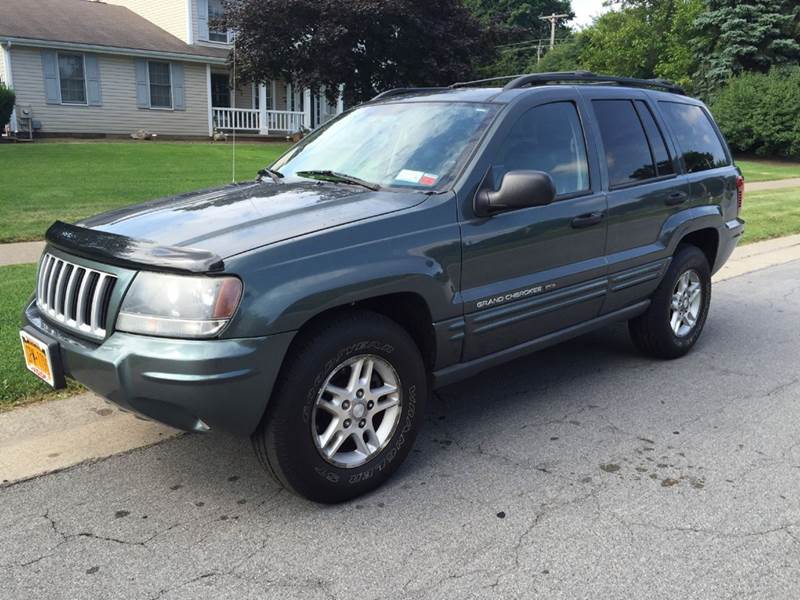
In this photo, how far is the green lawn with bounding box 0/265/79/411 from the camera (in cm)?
432

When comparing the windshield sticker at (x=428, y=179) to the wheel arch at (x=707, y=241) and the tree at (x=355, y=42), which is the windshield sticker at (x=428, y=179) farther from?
the tree at (x=355, y=42)

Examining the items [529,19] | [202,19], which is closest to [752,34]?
[202,19]

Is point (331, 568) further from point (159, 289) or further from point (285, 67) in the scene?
point (285, 67)

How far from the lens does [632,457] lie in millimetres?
3875

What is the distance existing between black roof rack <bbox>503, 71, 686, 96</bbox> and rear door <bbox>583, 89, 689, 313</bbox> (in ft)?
0.49

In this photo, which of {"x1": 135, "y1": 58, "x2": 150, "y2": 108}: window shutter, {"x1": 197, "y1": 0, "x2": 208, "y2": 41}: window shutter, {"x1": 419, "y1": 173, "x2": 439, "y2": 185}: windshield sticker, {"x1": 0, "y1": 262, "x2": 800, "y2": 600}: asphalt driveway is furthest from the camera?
{"x1": 197, "y1": 0, "x2": 208, "y2": 41}: window shutter

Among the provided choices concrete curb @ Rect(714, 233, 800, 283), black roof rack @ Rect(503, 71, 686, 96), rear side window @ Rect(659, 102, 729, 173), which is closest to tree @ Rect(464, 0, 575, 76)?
concrete curb @ Rect(714, 233, 800, 283)

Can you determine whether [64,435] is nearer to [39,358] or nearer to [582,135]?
[39,358]

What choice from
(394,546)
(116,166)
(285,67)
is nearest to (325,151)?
(394,546)

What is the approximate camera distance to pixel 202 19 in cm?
2672

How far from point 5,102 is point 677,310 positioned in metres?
21.2

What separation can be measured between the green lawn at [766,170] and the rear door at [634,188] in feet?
57.0

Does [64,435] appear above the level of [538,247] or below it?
below

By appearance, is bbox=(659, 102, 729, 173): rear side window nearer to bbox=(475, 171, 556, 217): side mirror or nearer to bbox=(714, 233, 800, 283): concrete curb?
bbox=(475, 171, 556, 217): side mirror
